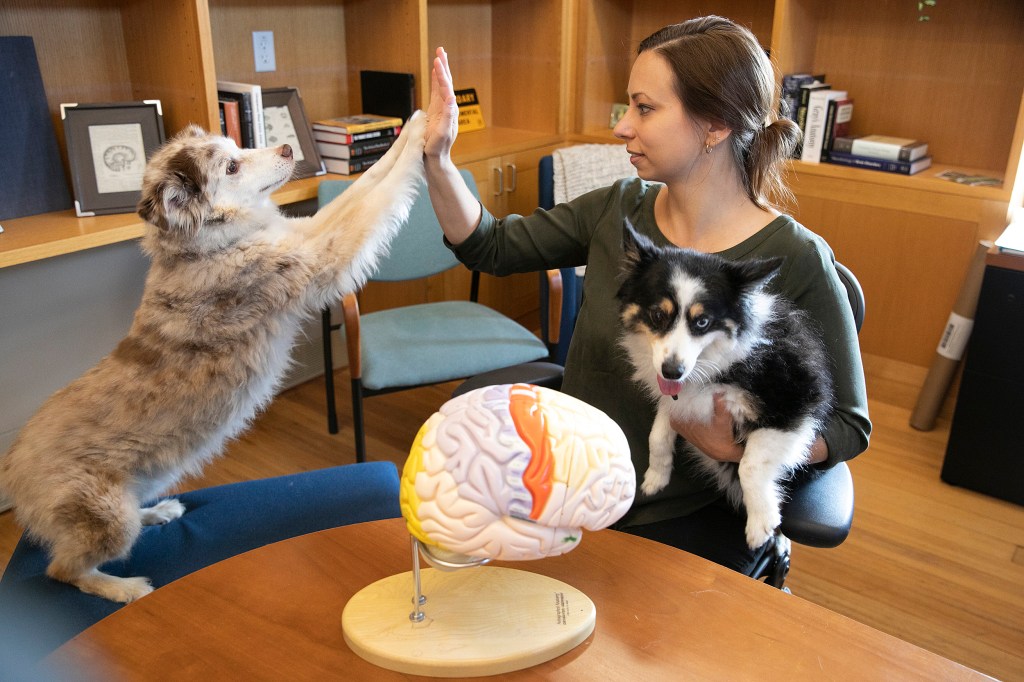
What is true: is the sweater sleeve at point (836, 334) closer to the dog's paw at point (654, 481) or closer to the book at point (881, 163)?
the dog's paw at point (654, 481)

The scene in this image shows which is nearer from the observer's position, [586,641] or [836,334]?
[586,641]

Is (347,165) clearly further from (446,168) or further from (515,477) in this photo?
(515,477)

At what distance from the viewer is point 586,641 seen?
3.45 ft

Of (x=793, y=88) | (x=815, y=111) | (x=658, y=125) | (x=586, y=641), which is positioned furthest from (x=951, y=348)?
(x=586, y=641)

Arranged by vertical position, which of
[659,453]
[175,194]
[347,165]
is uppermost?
[175,194]

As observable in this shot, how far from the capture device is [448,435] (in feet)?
3.03

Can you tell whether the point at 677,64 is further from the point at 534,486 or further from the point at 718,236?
the point at 534,486

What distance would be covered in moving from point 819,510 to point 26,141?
8.05 ft

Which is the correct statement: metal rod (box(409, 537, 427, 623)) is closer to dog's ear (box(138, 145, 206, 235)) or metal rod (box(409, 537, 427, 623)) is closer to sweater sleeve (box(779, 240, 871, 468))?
sweater sleeve (box(779, 240, 871, 468))

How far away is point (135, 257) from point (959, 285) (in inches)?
119

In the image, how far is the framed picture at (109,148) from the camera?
253 centimetres

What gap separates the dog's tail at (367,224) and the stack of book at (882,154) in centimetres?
213

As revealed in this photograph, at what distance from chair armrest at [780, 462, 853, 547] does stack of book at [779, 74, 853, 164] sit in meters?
2.27

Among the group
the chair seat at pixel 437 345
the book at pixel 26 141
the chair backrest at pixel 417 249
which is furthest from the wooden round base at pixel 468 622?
the book at pixel 26 141
